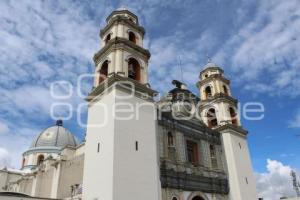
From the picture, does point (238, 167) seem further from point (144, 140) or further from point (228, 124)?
point (144, 140)

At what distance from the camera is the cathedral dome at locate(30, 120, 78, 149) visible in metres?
41.1

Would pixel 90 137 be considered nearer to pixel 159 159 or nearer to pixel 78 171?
pixel 159 159

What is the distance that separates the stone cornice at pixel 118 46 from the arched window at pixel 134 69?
0.88 metres

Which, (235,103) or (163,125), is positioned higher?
(235,103)

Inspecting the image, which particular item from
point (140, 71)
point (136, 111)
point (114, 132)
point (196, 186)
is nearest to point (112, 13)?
point (140, 71)

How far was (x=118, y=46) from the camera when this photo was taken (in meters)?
18.2

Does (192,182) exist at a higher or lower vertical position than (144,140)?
lower

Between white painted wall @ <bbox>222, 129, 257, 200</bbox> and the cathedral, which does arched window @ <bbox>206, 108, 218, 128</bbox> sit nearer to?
the cathedral

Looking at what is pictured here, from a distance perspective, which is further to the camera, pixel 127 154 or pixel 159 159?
pixel 159 159

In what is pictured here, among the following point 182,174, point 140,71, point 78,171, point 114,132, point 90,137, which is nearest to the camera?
point 114,132

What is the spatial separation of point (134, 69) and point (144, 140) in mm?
5367

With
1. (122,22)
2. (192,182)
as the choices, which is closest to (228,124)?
(192,182)

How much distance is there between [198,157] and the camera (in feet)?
65.8

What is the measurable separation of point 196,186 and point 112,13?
13.8 metres
